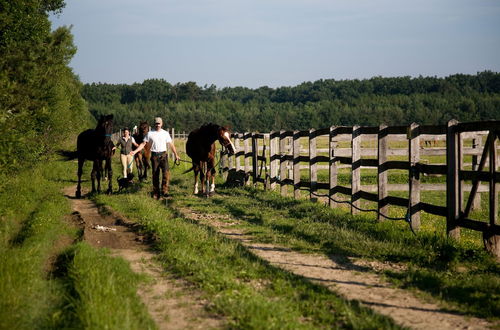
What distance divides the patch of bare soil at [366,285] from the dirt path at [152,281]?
1587mm

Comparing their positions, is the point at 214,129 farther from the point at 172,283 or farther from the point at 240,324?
the point at 240,324

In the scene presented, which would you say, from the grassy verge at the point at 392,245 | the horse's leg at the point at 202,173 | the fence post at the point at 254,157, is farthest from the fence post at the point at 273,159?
the grassy verge at the point at 392,245

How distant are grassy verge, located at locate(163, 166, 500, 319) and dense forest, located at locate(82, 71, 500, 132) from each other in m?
119

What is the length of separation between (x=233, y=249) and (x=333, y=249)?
5.43 ft

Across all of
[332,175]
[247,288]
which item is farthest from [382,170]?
[247,288]

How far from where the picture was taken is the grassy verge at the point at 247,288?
195 inches

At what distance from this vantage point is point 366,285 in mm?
6398

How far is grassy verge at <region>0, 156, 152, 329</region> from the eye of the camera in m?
4.96

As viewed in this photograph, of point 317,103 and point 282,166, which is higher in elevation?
point 317,103

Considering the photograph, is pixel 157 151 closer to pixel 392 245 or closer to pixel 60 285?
pixel 392 245

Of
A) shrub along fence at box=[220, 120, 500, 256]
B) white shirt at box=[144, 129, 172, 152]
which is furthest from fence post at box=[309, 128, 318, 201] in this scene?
white shirt at box=[144, 129, 172, 152]

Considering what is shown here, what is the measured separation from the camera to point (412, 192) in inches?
385

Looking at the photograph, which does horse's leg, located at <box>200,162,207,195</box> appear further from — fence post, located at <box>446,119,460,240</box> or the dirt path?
fence post, located at <box>446,119,460,240</box>

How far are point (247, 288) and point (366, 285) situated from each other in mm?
1502
